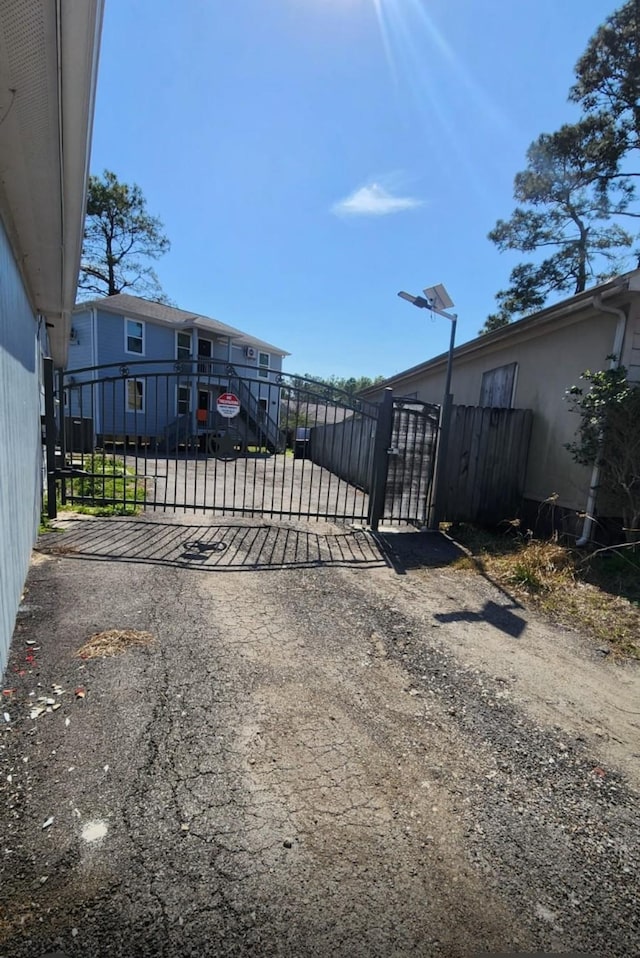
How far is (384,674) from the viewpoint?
9.71ft

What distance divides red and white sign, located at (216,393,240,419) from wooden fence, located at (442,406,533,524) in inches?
134

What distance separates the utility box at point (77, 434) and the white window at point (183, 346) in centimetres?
1546

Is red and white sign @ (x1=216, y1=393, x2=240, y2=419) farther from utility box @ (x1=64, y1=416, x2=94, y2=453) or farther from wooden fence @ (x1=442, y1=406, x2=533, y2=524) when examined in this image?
wooden fence @ (x1=442, y1=406, x2=533, y2=524)

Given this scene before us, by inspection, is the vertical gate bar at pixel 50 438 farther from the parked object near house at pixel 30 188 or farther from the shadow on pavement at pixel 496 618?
the shadow on pavement at pixel 496 618

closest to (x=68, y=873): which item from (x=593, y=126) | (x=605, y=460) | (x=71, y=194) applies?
(x=71, y=194)

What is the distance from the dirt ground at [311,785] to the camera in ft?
4.65

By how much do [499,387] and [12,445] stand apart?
8.18 metres

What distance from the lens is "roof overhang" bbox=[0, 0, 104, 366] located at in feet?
5.48

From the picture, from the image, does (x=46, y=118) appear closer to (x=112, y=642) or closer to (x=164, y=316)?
(x=112, y=642)

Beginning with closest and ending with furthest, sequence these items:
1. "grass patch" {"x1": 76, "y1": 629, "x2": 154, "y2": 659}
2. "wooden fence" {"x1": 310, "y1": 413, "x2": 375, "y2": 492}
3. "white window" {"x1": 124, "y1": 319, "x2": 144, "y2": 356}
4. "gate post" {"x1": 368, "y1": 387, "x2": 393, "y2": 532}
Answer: "grass patch" {"x1": 76, "y1": 629, "x2": 154, "y2": 659} → "gate post" {"x1": 368, "y1": 387, "x2": 393, "y2": 532} → "wooden fence" {"x1": 310, "y1": 413, "x2": 375, "y2": 492} → "white window" {"x1": 124, "y1": 319, "x2": 144, "y2": 356}

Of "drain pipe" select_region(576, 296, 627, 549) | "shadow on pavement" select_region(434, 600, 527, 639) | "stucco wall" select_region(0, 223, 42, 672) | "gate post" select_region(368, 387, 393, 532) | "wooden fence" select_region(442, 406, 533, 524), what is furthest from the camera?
"wooden fence" select_region(442, 406, 533, 524)

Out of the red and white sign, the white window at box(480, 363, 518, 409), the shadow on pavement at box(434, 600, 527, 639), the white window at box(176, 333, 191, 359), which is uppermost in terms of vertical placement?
the white window at box(176, 333, 191, 359)

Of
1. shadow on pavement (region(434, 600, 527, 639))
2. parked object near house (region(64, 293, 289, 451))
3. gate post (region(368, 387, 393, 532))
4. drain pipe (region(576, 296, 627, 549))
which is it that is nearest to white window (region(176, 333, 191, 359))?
parked object near house (region(64, 293, 289, 451))

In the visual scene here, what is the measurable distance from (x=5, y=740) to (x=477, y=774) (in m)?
2.26
